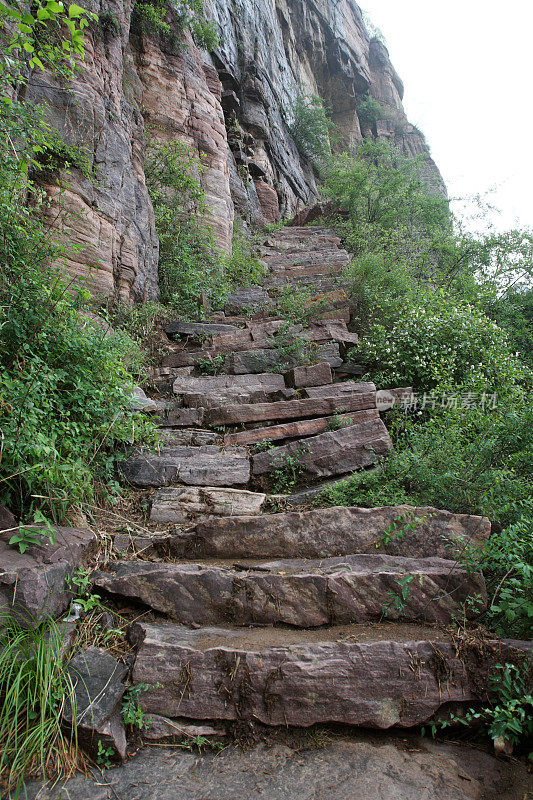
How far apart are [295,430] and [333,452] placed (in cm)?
61

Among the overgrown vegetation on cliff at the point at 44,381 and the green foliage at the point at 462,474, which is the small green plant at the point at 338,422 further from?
the overgrown vegetation on cliff at the point at 44,381

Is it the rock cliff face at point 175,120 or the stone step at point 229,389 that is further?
the rock cliff face at point 175,120

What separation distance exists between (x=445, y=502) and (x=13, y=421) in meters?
3.54

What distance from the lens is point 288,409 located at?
5367 mm

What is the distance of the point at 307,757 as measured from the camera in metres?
2.19

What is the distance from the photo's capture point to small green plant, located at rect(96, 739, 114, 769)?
6.77 ft

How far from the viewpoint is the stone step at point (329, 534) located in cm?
327

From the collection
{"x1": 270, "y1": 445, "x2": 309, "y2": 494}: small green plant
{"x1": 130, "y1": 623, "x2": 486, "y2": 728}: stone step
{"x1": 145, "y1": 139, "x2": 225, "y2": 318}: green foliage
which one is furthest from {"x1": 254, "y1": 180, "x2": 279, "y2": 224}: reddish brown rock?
{"x1": 130, "y1": 623, "x2": 486, "y2": 728}: stone step

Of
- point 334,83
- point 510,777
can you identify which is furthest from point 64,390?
point 334,83

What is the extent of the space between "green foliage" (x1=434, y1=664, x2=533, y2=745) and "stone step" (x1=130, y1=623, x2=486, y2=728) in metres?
0.10

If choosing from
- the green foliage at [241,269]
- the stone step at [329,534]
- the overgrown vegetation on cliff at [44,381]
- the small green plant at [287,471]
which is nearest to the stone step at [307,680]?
the stone step at [329,534]

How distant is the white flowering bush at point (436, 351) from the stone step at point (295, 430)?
123 centimetres

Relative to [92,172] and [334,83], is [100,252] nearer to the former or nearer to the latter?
[92,172]

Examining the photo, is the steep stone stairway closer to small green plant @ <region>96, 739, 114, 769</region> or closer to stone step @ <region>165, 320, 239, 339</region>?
small green plant @ <region>96, 739, 114, 769</region>
